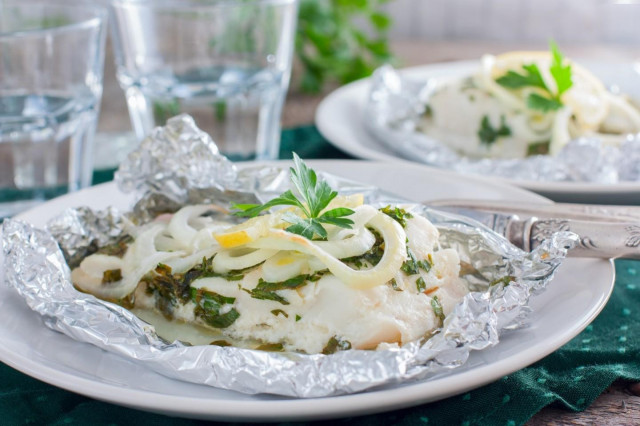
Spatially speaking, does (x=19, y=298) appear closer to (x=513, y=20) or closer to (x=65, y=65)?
(x=65, y=65)

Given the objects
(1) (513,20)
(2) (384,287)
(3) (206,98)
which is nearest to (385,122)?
(3) (206,98)

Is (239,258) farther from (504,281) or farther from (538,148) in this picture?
(538,148)

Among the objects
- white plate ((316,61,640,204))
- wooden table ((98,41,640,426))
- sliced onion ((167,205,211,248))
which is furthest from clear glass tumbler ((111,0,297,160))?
sliced onion ((167,205,211,248))

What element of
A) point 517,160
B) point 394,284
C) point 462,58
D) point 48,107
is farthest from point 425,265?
point 462,58

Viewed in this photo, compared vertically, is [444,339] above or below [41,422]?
above

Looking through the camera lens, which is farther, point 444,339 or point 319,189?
point 319,189

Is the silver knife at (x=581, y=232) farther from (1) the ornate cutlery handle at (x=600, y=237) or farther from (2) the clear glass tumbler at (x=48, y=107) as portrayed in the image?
(2) the clear glass tumbler at (x=48, y=107)
